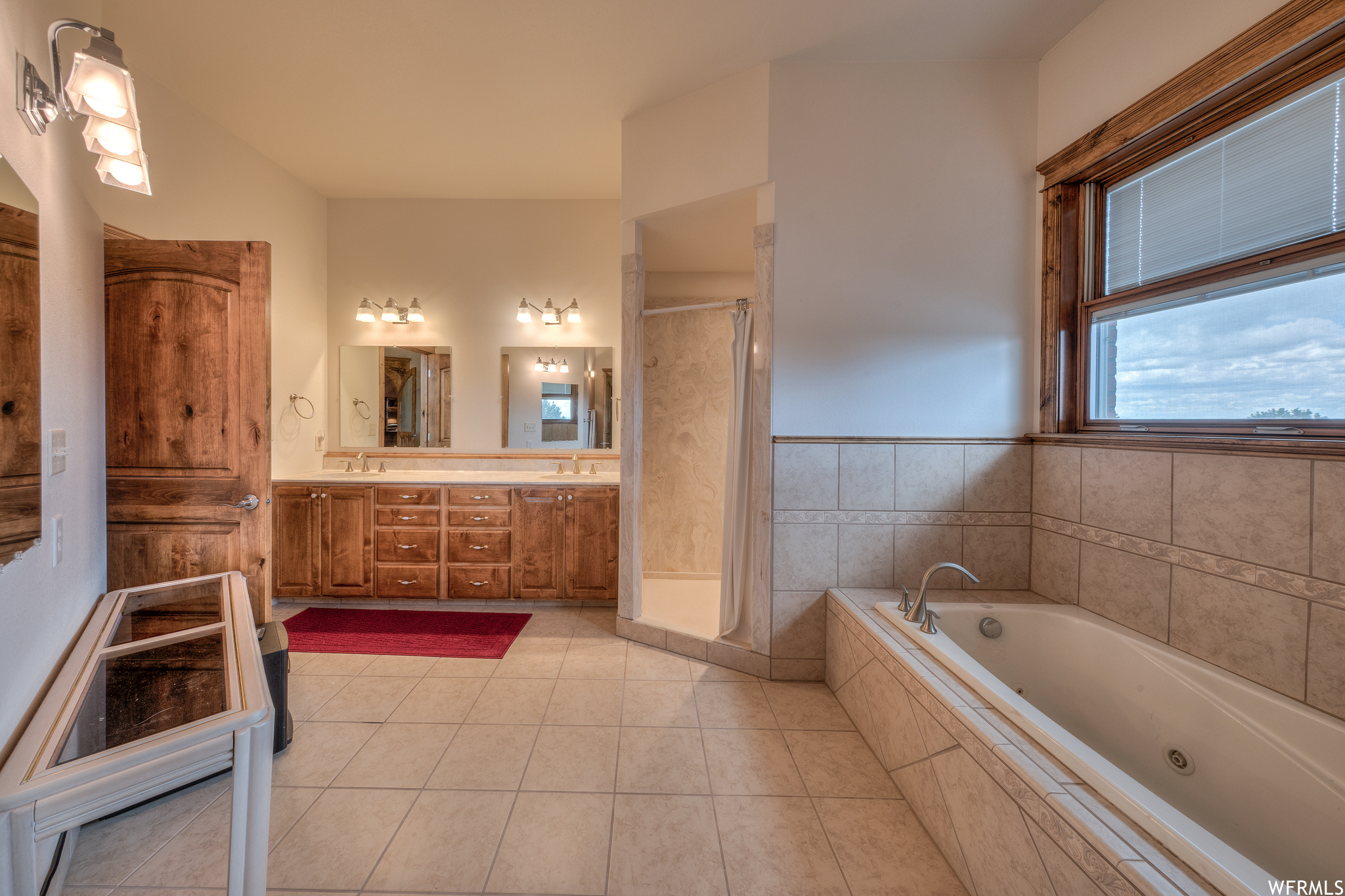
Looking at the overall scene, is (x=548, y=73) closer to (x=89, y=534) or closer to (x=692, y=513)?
(x=89, y=534)

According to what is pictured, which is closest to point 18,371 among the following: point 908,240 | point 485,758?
point 485,758

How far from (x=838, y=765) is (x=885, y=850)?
37 centimetres

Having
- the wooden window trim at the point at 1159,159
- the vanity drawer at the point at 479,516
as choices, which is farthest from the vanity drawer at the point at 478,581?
the wooden window trim at the point at 1159,159

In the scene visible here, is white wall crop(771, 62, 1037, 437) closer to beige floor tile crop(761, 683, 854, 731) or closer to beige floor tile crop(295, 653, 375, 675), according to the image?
beige floor tile crop(761, 683, 854, 731)

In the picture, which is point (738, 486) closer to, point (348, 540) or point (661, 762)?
point (661, 762)

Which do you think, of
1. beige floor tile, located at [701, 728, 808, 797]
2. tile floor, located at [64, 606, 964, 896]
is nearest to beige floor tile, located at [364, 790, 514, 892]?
tile floor, located at [64, 606, 964, 896]

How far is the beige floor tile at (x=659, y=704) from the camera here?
2127mm

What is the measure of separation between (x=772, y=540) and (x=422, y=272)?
10.5 feet

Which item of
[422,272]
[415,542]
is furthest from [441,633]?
[422,272]

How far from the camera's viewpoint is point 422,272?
393 cm

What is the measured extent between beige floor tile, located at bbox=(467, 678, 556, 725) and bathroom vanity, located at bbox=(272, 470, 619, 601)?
3.15 feet

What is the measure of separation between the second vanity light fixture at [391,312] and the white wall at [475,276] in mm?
51

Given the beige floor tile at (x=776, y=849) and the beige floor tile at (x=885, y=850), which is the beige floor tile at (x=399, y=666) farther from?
the beige floor tile at (x=885, y=850)

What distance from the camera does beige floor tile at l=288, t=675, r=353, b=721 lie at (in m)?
2.21
